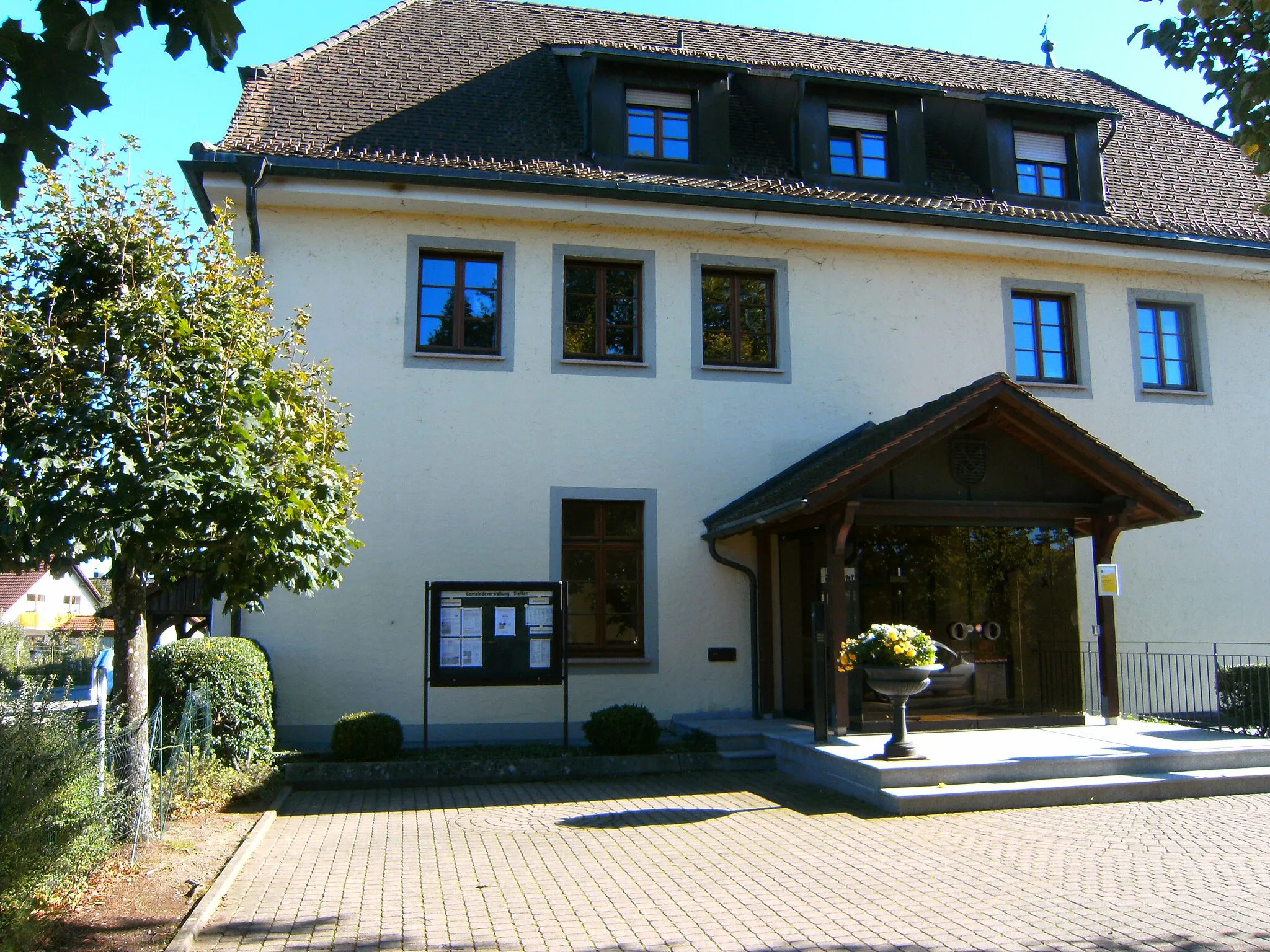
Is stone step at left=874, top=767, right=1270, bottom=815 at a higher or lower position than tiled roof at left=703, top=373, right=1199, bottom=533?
lower

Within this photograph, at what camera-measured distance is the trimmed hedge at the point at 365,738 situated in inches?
420

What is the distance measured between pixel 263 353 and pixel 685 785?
18.6 ft

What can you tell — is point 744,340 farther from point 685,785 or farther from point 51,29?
point 51,29

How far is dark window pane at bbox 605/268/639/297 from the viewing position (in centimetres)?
1386

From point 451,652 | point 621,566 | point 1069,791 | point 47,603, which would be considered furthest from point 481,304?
point 47,603

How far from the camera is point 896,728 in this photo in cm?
979

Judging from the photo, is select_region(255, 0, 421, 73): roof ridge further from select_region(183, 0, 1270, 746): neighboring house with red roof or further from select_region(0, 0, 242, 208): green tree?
select_region(0, 0, 242, 208): green tree

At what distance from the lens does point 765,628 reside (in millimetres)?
13383

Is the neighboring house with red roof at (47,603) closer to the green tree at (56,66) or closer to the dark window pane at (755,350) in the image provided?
the dark window pane at (755,350)

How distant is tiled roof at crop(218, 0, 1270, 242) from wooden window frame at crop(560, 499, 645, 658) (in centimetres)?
408

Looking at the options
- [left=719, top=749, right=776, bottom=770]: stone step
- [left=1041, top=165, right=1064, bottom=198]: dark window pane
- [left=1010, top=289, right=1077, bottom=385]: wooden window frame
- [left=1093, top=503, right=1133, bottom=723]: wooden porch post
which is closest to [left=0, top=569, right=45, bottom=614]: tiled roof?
[left=719, top=749, right=776, bottom=770]: stone step

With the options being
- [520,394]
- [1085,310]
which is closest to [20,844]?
[520,394]

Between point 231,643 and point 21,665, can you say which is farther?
point 21,665

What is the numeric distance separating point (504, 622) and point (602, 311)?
14.6 ft
